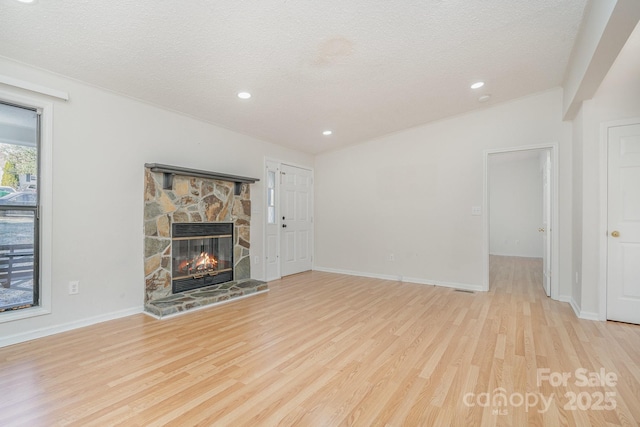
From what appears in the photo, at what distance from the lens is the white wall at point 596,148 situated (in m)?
3.09

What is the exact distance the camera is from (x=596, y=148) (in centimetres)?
326

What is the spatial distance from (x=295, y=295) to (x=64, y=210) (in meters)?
2.84

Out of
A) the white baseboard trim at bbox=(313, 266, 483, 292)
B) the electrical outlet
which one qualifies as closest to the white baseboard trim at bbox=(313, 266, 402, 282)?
the white baseboard trim at bbox=(313, 266, 483, 292)

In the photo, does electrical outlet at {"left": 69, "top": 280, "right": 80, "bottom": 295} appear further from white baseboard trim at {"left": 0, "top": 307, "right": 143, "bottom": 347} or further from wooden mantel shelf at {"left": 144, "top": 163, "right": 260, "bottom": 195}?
wooden mantel shelf at {"left": 144, "top": 163, "right": 260, "bottom": 195}

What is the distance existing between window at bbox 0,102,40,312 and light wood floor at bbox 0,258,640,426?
0.51 metres

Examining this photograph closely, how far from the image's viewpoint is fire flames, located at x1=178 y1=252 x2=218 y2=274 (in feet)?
12.8

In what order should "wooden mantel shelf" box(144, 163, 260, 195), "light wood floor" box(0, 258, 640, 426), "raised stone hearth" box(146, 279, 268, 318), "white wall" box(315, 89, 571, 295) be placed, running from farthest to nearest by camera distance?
"white wall" box(315, 89, 571, 295), "wooden mantel shelf" box(144, 163, 260, 195), "raised stone hearth" box(146, 279, 268, 318), "light wood floor" box(0, 258, 640, 426)

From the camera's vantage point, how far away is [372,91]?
357 centimetres

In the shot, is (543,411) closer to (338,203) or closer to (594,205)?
(594,205)

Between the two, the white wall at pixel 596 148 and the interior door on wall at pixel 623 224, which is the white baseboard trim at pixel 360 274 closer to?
the white wall at pixel 596 148

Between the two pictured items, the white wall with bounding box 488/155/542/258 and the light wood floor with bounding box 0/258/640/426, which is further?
the white wall with bounding box 488/155/542/258

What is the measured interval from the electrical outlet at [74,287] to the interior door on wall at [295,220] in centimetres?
309

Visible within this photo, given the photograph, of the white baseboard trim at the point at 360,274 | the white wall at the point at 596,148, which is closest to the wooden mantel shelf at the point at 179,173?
the white baseboard trim at the point at 360,274

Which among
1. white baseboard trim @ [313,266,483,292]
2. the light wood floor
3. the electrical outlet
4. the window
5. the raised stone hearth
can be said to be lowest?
the light wood floor
